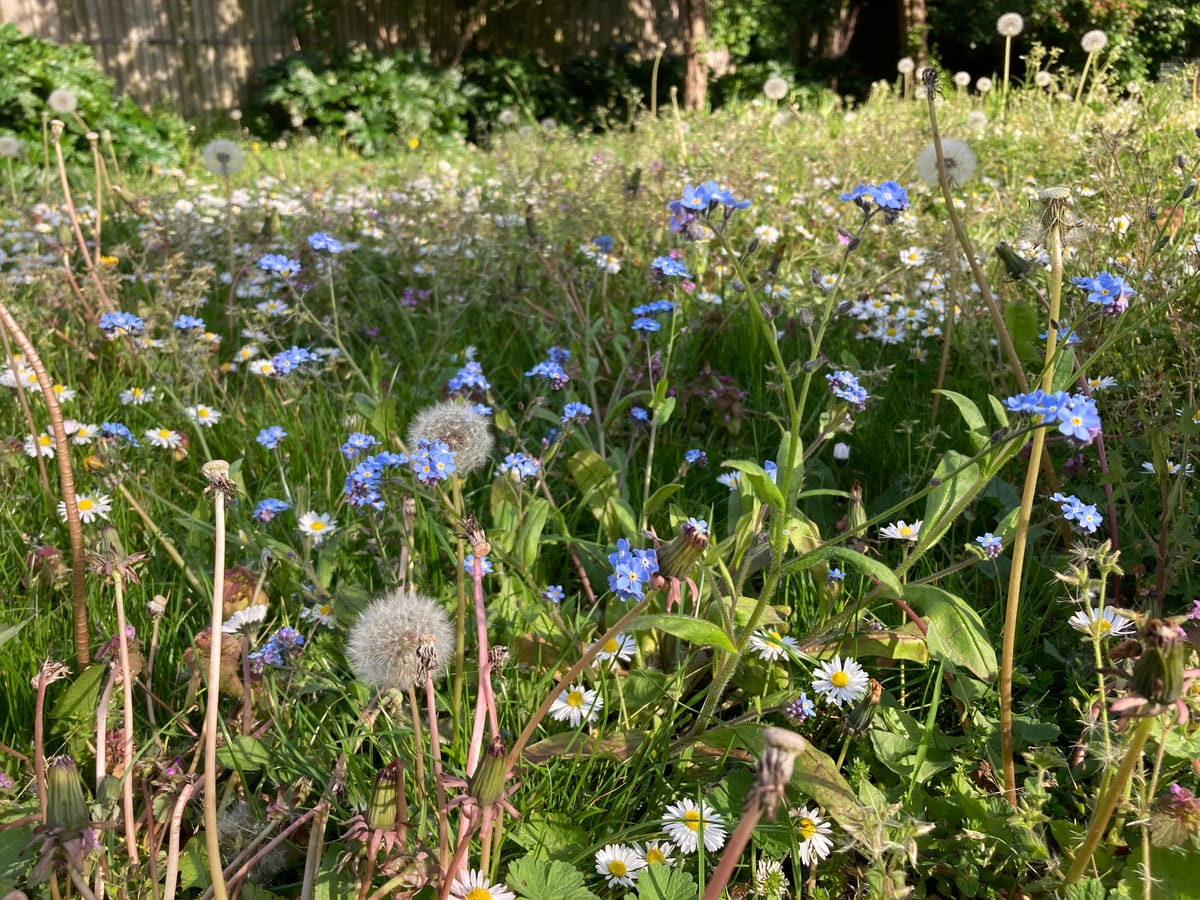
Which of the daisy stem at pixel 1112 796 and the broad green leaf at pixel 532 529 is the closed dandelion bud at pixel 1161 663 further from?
the broad green leaf at pixel 532 529

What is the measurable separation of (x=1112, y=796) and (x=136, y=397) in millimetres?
2182

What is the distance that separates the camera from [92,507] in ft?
5.97

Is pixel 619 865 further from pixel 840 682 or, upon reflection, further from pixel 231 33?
pixel 231 33

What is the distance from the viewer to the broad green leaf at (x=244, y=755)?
1.33m

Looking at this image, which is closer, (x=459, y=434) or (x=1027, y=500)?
(x=1027, y=500)

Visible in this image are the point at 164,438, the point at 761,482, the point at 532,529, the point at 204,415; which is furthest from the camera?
the point at 204,415

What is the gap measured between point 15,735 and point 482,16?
1248 cm

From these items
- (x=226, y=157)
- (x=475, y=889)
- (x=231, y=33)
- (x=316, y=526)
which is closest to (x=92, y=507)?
(x=316, y=526)

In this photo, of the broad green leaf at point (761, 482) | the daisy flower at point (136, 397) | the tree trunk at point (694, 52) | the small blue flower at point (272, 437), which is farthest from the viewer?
the tree trunk at point (694, 52)

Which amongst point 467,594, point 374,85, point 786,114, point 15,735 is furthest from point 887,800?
point 374,85

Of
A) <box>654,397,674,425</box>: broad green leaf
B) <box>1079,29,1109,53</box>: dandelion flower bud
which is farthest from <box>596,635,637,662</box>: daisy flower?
<box>1079,29,1109,53</box>: dandelion flower bud

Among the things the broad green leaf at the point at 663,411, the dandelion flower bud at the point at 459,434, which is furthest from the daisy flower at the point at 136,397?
the broad green leaf at the point at 663,411

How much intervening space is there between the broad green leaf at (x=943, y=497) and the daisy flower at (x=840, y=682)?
0.23 m

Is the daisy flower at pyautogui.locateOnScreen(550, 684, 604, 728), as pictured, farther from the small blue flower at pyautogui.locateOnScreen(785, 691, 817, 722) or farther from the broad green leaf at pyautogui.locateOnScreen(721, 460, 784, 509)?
the broad green leaf at pyautogui.locateOnScreen(721, 460, 784, 509)
